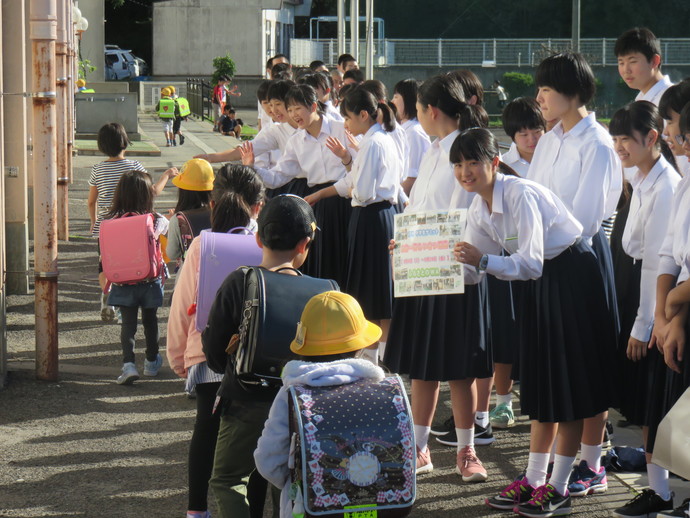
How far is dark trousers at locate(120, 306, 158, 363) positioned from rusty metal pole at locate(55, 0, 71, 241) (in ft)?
16.2

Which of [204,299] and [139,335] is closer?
[204,299]

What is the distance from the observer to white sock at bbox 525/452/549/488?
521 cm

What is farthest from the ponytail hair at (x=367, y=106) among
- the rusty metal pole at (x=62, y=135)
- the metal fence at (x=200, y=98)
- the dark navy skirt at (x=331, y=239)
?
the metal fence at (x=200, y=98)

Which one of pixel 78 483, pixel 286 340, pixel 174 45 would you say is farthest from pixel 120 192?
pixel 174 45

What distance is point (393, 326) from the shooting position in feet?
19.4

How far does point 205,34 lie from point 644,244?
58451 mm

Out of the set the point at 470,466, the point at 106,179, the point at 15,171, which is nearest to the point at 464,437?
the point at 470,466

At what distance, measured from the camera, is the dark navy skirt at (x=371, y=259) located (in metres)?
7.32

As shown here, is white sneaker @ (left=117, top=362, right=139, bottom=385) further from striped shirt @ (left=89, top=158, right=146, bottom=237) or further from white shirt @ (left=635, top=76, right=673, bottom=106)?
white shirt @ (left=635, top=76, right=673, bottom=106)

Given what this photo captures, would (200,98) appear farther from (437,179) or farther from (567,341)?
(567,341)

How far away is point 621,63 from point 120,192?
130 inches

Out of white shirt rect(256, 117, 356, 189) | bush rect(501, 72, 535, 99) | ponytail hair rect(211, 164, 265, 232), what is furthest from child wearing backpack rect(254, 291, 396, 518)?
bush rect(501, 72, 535, 99)

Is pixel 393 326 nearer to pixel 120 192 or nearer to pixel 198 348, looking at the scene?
pixel 198 348

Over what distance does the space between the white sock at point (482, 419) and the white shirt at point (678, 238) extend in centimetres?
188
